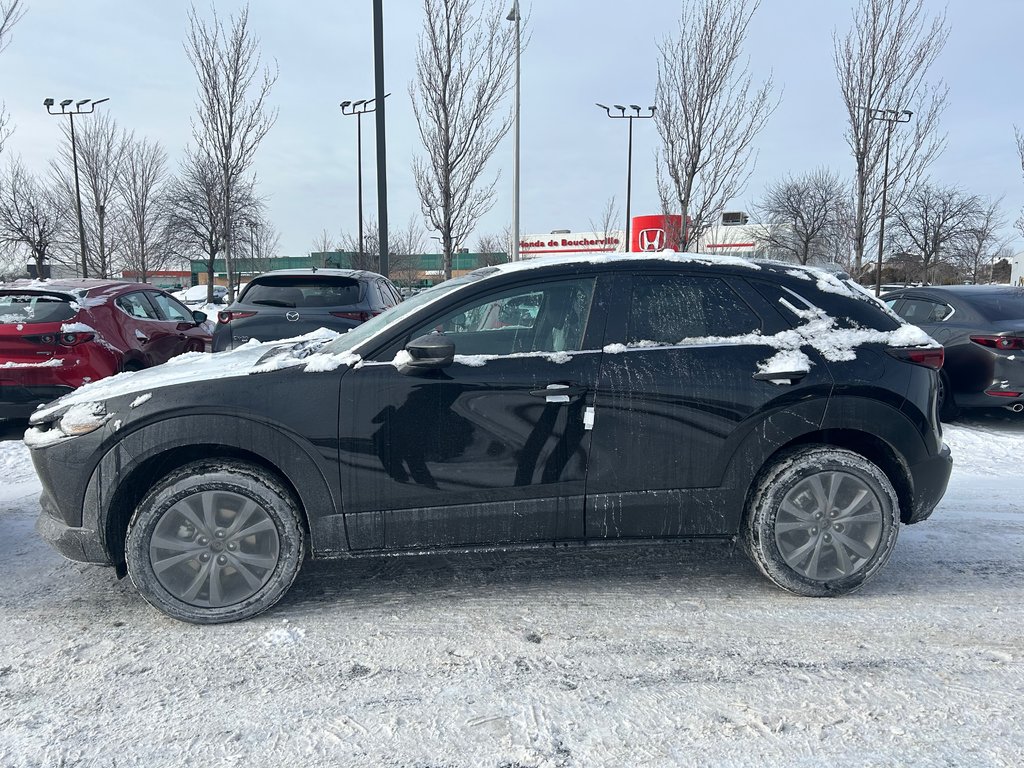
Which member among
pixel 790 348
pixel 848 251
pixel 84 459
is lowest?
pixel 84 459

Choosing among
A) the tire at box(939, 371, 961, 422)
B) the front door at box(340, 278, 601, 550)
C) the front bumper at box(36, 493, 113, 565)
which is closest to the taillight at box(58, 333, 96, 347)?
the front bumper at box(36, 493, 113, 565)

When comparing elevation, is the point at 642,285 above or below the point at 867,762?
above

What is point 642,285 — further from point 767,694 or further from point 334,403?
point 767,694

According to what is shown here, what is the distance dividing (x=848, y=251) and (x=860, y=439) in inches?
1311

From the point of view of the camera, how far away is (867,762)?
7.50ft

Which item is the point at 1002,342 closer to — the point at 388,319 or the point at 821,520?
the point at 821,520

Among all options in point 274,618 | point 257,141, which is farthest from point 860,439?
point 257,141

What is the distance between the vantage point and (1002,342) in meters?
7.14

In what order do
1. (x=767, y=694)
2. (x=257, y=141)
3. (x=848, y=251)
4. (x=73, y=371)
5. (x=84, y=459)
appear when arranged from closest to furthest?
(x=767, y=694)
(x=84, y=459)
(x=73, y=371)
(x=257, y=141)
(x=848, y=251)

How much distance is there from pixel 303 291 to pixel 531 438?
5.36 metres

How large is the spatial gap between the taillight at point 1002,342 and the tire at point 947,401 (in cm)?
51

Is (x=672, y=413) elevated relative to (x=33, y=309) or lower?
lower

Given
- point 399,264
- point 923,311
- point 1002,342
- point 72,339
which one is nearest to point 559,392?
point 72,339

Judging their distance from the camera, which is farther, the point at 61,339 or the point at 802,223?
the point at 802,223
